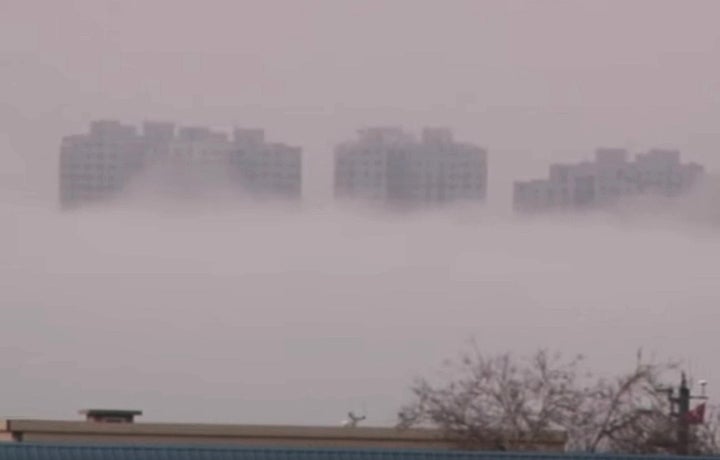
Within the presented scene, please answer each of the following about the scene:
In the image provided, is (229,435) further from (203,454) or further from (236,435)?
(203,454)

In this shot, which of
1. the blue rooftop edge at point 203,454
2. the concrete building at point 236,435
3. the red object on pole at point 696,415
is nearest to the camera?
the blue rooftop edge at point 203,454

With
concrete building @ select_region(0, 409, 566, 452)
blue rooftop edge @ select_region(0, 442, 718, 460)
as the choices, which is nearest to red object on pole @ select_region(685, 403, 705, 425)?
concrete building @ select_region(0, 409, 566, 452)

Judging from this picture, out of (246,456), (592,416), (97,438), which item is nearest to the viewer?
(246,456)

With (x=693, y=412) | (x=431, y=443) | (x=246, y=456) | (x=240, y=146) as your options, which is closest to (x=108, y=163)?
(x=240, y=146)

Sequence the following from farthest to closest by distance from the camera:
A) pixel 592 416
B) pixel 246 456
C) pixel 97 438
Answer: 1. pixel 592 416
2. pixel 97 438
3. pixel 246 456

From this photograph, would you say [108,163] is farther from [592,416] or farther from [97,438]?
[592,416]

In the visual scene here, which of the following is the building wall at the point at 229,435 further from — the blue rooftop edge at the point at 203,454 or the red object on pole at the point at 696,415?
the blue rooftop edge at the point at 203,454

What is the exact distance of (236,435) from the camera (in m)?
70.2

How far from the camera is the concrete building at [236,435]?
6894cm

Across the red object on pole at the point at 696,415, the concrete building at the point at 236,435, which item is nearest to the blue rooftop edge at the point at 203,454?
the concrete building at the point at 236,435

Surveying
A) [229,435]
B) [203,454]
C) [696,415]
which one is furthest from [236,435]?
[203,454]

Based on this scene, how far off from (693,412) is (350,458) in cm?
2248

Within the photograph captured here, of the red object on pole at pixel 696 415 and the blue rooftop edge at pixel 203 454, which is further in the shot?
the red object on pole at pixel 696 415

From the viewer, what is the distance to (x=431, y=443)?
71.4m
